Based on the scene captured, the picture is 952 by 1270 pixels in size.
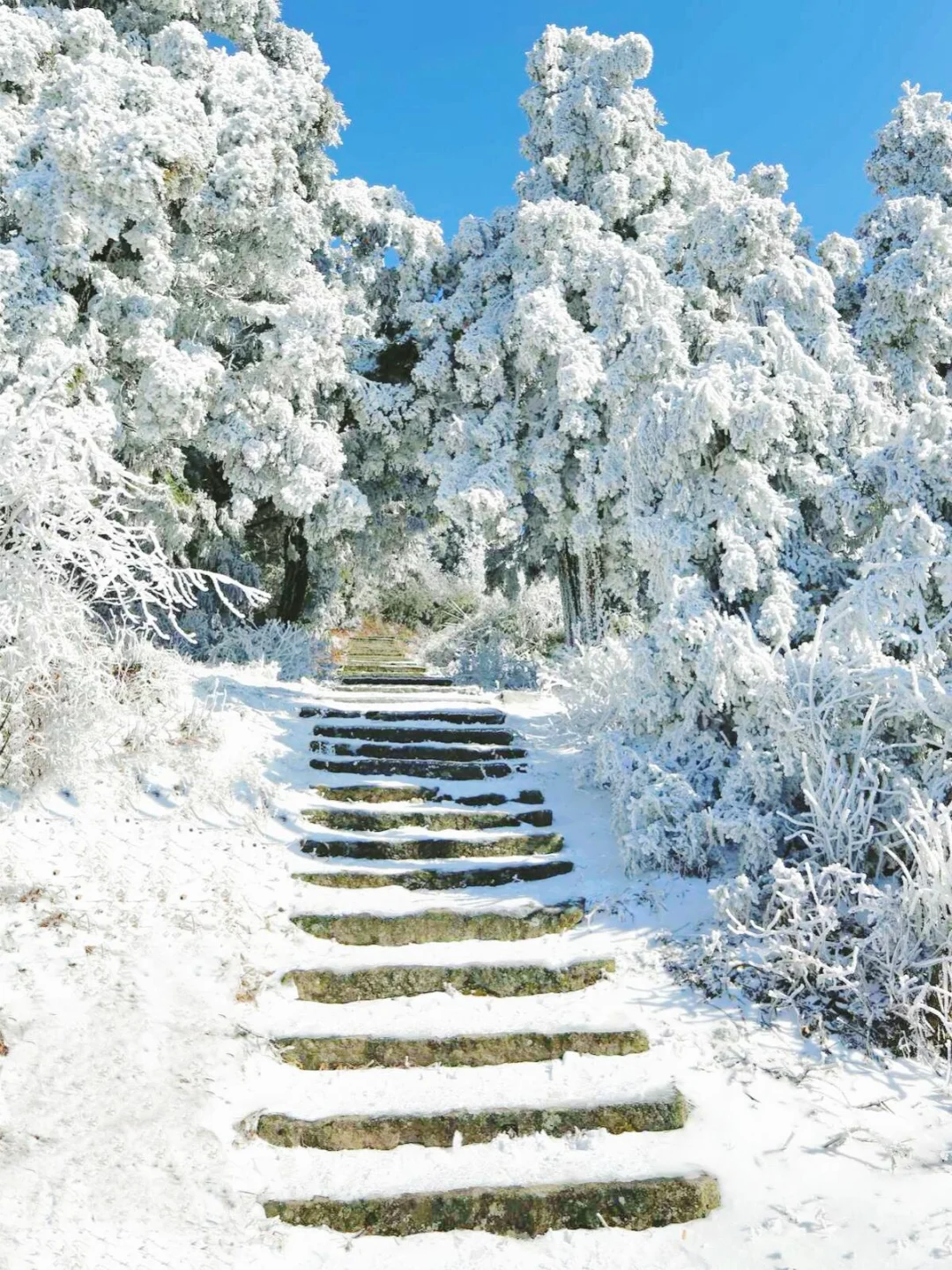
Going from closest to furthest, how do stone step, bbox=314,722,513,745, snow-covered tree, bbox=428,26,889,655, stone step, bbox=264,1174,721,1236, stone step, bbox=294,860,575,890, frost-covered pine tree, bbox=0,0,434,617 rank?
stone step, bbox=264,1174,721,1236, stone step, bbox=294,860,575,890, snow-covered tree, bbox=428,26,889,655, stone step, bbox=314,722,513,745, frost-covered pine tree, bbox=0,0,434,617

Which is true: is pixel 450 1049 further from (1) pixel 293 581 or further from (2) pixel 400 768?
(1) pixel 293 581

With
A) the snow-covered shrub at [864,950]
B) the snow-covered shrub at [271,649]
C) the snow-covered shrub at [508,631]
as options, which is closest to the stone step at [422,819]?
the snow-covered shrub at [864,950]

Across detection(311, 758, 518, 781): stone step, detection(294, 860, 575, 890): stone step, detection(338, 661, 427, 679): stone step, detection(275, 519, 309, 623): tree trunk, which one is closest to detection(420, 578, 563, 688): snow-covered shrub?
detection(338, 661, 427, 679): stone step

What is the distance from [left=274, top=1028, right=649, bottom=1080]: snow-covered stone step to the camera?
3.92m

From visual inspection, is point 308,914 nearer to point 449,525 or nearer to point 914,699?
point 914,699

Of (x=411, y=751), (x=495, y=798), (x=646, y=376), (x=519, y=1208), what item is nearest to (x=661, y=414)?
(x=495, y=798)

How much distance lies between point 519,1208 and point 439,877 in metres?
2.41

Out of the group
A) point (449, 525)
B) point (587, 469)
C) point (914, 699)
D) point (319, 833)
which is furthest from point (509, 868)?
point (449, 525)

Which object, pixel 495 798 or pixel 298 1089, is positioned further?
pixel 495 798

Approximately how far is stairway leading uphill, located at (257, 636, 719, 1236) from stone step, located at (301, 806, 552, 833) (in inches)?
0.5

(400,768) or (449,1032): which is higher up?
(400,768)

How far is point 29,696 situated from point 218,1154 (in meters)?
2.99

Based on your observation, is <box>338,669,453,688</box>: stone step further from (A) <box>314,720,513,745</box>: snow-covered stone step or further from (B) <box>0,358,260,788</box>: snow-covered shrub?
(B) <box>0,358,260,788</box>: snow-covered shrub

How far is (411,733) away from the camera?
8.08 m
